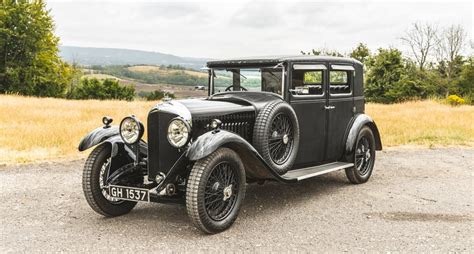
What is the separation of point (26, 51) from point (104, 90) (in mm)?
9296

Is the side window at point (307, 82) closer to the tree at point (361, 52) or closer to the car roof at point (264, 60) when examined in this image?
the car roof at point (264, 60)

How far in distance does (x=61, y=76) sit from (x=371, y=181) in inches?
1886

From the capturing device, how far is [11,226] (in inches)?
208

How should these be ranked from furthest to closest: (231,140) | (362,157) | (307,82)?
(362,157) < (307,82) < (231,140)

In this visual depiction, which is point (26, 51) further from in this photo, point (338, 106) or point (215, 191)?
point (215, 191)

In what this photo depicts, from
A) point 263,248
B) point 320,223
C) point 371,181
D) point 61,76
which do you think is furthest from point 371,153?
point 61,76

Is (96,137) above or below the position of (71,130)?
above

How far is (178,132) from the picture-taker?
5.07m

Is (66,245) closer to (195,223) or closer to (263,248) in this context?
(195,223)

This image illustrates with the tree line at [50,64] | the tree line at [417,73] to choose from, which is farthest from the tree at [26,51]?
the tree line at [417,73]

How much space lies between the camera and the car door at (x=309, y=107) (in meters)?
6.51

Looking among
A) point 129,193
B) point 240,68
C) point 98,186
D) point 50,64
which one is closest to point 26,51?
point 50,64

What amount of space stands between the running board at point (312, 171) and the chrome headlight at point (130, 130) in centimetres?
185

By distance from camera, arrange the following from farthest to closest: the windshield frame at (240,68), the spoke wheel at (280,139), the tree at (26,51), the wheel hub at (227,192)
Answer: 1. the tree at (26,51)
2. the windshield frame at (240,68)
3. the spoke wheel at (280,139)
4. the wheel hub at (227,192)
